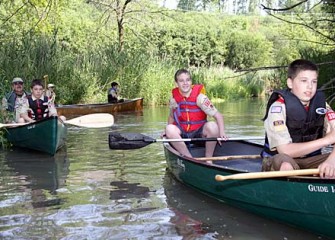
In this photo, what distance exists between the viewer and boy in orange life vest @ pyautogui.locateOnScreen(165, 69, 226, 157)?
6.20m

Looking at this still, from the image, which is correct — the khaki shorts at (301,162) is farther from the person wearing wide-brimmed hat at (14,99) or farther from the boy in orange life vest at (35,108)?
the person wearing wide-brimmed hat at (14,99)

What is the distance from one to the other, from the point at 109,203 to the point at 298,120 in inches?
84.1

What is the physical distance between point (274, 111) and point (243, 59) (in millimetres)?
28101

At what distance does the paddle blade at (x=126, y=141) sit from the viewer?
19.5 feet

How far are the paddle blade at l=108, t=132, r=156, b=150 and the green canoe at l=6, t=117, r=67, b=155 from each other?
81.6 inches

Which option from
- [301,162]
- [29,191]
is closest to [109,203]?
[29,191]

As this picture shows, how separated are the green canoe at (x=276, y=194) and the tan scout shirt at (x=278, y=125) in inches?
10.6

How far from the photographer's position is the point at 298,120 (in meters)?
4.03

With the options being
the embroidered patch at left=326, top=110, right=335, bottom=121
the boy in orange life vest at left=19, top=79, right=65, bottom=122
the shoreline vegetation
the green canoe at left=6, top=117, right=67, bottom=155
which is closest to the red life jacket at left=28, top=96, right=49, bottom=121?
the boy in orange life vest at left=19, top=79, right=65, bottom=122

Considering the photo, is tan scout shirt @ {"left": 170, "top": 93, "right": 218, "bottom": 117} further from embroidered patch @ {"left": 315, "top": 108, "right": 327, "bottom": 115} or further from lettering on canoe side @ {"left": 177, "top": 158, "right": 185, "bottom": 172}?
embroidered patch @ {"left": 315, "top": 108, "right": 327, "bottom": 115}

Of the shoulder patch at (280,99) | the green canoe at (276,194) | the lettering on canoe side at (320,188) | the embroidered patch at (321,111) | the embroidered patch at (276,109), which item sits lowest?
the green canoe at (276,194)

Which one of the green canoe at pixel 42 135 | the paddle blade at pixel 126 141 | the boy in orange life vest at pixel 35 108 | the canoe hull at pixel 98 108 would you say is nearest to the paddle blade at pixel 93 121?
the green canoe at pixel 42 135

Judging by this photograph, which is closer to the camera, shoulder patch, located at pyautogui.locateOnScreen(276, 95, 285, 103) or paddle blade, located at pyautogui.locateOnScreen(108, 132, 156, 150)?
shoulder patch, located at pyautogui.locateOnScreen(276, 95, 285, 103)

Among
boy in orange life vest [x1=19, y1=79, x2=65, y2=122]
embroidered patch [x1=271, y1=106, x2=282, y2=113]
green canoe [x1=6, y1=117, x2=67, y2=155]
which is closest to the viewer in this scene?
embroidered patch [x1=271, y1=106, x2=282, y2=113]
